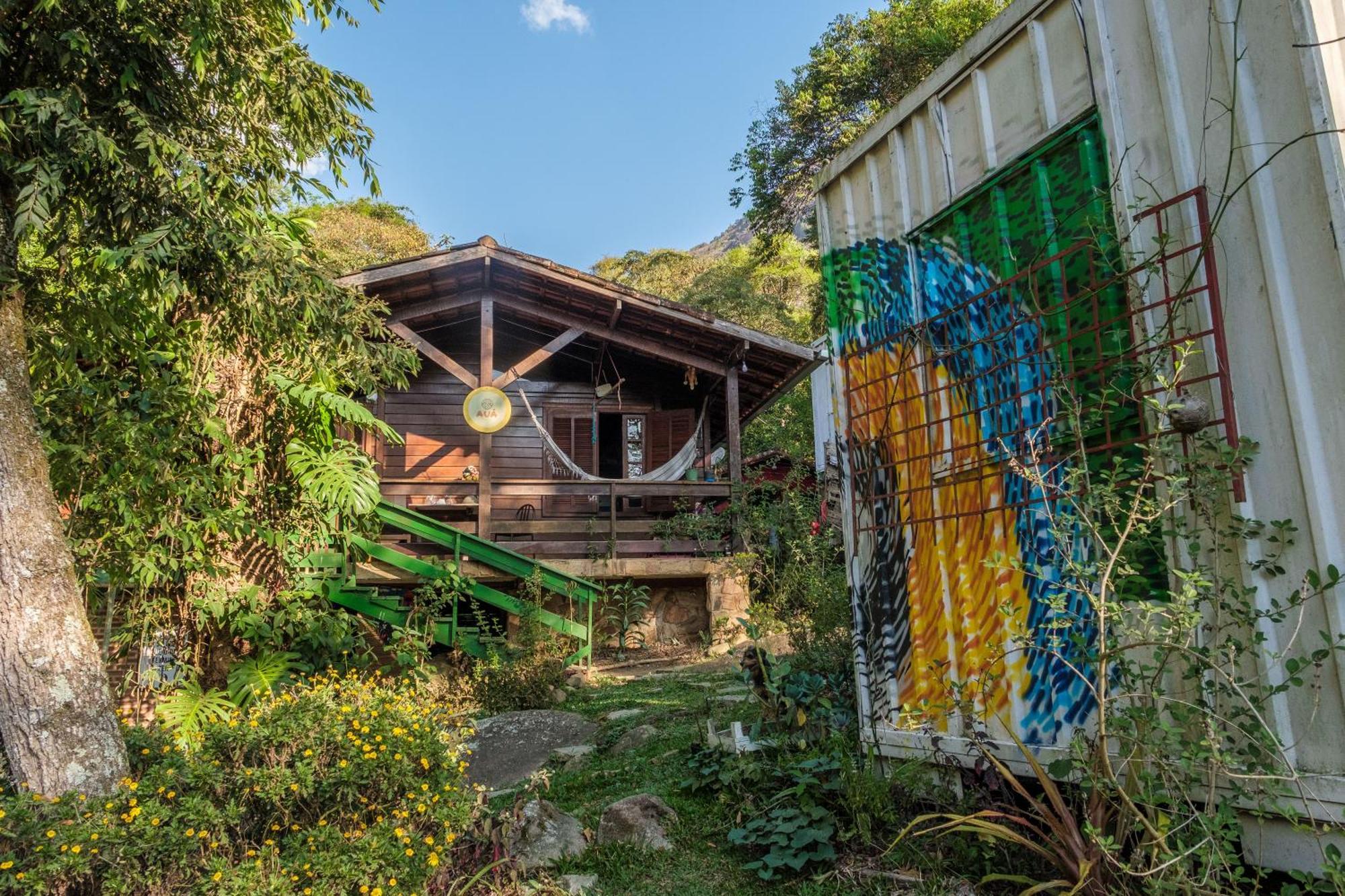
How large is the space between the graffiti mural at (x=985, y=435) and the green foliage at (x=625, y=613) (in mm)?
5654

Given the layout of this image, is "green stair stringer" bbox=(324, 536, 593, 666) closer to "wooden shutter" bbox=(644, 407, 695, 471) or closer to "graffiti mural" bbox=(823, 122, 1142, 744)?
"wooden shutter" bbox=(644, 407, 695, 471)

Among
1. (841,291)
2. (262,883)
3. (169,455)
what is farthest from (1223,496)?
(169,455)

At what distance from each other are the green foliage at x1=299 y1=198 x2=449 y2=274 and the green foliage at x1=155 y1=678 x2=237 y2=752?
15.0 m

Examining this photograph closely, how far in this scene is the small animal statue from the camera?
4293 mm

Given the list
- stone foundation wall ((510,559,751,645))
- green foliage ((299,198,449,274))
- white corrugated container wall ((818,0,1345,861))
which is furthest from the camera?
green foliage ((299,198,449,274))

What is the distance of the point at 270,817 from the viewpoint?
10.6ft

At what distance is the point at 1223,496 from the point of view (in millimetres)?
2469

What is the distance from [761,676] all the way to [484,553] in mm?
4859

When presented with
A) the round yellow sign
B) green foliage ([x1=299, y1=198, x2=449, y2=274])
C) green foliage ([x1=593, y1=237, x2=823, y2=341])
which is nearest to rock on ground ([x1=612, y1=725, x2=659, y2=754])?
the round yellow sign

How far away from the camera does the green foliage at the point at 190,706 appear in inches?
225

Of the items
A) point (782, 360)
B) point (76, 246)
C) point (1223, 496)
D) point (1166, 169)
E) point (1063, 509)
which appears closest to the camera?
point (1223, 496)

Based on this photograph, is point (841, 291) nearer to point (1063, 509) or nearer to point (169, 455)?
point (1063, 509)

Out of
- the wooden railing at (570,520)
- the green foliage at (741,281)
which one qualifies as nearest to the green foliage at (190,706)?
the wooden railing at (570,520)

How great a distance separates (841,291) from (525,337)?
9098 mm
